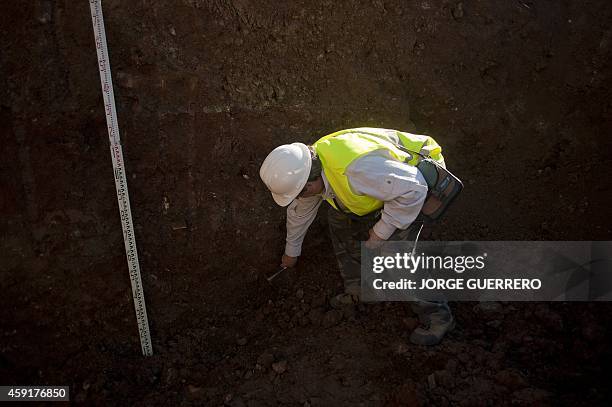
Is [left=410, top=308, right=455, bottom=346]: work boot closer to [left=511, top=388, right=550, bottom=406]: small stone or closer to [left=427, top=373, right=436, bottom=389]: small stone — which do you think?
[left=427, top=373, right=436, bottom=389]: small stone

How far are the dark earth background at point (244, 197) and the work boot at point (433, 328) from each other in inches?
3.4

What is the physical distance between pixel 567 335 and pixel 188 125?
3.23 meters

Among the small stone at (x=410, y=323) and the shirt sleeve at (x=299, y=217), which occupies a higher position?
the shirt sleeve at (x=299, y=217)

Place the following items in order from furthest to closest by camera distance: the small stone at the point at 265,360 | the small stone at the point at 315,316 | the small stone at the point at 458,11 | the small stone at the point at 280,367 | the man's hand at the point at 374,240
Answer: the small stone at the point at 458,11
the small stone at the point at 315,316
the small stone at the point at 265,360
the small stone at the point at 280,367
the man's hand at the point at 374,240

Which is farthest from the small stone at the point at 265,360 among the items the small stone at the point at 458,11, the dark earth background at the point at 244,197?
the small stone at the point at 458,11

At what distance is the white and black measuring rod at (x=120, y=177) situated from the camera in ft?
13.5

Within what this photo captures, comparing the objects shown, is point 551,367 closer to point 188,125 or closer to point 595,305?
point 595,305

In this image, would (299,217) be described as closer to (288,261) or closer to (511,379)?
(288,261)

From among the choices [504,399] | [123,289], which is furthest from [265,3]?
[504,399]

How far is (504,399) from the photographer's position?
3.74 metres

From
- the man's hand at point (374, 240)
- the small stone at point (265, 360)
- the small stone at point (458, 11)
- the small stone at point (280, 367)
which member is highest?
the small stone at point (458, 11)

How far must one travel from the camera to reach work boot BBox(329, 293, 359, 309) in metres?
4.59

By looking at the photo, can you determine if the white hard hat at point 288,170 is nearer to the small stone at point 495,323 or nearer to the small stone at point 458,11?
the small stone at point 495,323

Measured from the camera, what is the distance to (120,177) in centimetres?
430
